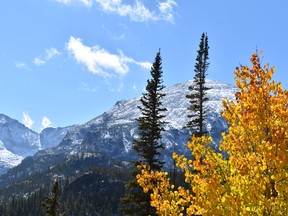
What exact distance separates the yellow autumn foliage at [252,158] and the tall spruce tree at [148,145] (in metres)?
17.6

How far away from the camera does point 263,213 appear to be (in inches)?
319

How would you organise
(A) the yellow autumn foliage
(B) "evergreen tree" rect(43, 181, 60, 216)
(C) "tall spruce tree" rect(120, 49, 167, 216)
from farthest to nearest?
(B) "evergreen tree" rect(43, 181, 60, 216)
(C) "tall spruce tree" rect(120, 49, 167, 216)
(A) the yellow autumn foliage

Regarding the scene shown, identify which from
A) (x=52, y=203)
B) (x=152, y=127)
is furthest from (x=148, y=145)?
(x=52, y=203)

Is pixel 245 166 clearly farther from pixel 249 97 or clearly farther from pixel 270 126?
pixel 249 97

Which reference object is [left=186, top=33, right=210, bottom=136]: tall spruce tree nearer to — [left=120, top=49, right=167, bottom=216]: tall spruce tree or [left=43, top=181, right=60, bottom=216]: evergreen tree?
[left=120, top=49, right=167, bottom=216]: tall spruce tree

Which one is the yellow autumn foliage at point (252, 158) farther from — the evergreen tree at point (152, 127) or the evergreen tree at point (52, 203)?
the evergreen tree at point (52, 203)

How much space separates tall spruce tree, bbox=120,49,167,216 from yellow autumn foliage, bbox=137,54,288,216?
1761 centimetres

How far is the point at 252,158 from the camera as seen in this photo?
8.22 metres

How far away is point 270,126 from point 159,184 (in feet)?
13.0

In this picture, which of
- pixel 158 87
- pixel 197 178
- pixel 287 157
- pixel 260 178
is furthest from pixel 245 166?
pixel 158 87

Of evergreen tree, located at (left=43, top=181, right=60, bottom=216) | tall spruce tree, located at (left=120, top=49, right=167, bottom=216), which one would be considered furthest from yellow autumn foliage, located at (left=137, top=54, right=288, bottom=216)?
evergreen tree, located at (left=43, top=181, right=60, bottom=216)

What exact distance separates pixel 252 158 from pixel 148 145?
2254cm

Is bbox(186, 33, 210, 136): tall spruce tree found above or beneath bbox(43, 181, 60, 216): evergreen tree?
above

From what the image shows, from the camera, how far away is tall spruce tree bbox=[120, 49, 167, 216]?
28.5 m
